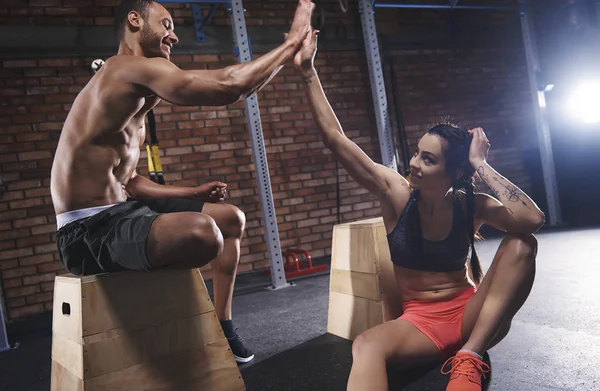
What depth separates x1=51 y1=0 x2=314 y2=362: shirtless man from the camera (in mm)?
1653

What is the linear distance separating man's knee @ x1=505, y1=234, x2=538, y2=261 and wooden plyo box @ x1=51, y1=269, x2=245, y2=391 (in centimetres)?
108

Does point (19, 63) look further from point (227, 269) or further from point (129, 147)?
point (227, 269)

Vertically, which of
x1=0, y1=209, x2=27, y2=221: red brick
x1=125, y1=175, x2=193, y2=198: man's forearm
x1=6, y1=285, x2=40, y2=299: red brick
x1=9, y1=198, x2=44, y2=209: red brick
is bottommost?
x1=6, y1=285, x2=40, y2=299: red brick

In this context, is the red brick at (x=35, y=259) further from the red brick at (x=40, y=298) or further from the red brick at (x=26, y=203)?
the red brick at (x=26, y=203)

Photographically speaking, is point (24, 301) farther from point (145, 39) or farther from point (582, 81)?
point (582, 81)

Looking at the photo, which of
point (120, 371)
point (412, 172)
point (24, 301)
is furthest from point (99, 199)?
point (24, 301)

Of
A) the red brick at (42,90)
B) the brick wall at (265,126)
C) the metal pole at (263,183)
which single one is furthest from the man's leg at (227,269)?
the red brick at (42,90)

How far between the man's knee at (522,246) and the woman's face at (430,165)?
0.31 m

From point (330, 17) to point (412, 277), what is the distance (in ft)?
14.0

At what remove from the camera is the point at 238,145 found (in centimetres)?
500

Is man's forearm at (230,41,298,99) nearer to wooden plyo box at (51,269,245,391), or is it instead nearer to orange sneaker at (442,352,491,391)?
wooden plyo box at (51,269,245,391)

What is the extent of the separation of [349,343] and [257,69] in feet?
4.67

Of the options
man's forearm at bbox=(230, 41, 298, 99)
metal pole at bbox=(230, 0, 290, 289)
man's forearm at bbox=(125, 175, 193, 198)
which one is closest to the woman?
man's forearm at bbox=(230, 41, 298, 99)

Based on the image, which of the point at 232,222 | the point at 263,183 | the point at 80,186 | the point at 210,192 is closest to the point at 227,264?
the point at 232,222
